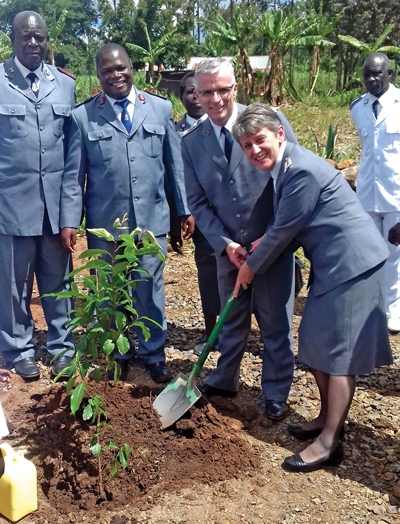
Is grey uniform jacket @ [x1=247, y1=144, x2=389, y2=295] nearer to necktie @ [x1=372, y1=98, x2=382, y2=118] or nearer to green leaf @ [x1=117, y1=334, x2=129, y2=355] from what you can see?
green leaf @ [x1=117, y1=334, x2=129, y2=355]

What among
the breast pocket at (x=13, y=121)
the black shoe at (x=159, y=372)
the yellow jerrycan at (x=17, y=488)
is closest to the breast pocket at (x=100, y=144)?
the breast pocket at (x=13, y=121)

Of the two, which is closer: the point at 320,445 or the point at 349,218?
the point at 349,218

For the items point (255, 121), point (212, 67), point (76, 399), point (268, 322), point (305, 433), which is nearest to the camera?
point (76, 399)

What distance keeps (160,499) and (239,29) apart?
12990 mm

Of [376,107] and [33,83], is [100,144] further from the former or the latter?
[376,107]

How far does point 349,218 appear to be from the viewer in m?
2.51

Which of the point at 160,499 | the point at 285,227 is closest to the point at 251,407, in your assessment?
the point at 160,499

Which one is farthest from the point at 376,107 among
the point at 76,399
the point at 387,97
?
the point at 76,399

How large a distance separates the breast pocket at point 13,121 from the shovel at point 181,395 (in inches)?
66.9

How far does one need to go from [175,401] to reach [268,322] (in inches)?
27.2

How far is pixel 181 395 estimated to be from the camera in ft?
9.96

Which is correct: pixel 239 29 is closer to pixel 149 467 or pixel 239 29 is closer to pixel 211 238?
pixel 211 238

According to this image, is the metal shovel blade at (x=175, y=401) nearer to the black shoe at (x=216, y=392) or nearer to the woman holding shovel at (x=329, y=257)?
the black shoe at (x=216, y=392)

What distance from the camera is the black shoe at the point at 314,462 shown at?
266 cm
